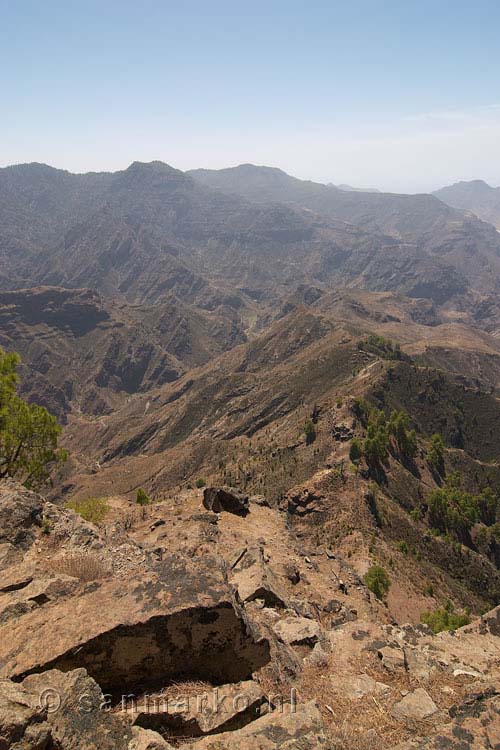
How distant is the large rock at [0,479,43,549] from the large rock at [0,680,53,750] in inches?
454

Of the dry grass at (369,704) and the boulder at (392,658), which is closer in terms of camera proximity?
the dry grass at (369,704)

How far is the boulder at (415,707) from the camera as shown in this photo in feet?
44.1

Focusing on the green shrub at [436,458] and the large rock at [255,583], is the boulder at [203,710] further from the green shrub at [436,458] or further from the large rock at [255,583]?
the green shrub at [436,458]

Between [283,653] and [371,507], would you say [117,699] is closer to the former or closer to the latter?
[283,653]

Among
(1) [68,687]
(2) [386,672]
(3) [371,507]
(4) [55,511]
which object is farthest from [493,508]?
(1) [68,687]

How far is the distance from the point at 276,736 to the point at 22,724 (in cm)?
551

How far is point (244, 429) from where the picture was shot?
5482 inches

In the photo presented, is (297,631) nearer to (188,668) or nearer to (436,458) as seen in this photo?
(188,668)

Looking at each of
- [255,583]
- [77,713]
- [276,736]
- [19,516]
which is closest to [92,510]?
[19,516]

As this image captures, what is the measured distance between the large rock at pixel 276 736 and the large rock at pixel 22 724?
3.41m

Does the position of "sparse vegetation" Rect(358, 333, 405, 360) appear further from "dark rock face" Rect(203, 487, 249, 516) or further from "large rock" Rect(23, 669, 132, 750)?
"large rock" Rect(23, 669, 132, 750)

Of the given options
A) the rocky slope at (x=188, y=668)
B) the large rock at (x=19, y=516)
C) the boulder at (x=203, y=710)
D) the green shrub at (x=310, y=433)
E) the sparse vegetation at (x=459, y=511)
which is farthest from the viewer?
the green shrub at (x=310, y=433)

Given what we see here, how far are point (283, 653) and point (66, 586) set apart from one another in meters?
Answer: 8.07

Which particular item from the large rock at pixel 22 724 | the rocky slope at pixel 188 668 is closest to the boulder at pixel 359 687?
the rocky slope at pixel 188 668
